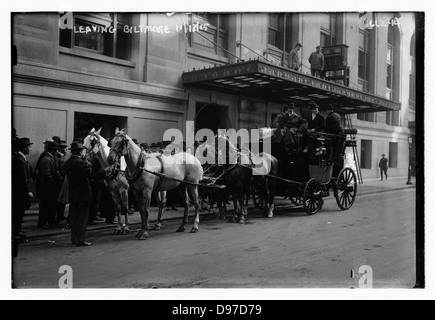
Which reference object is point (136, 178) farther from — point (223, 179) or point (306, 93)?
point (306, 93)

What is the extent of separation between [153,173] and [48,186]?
1605 mm

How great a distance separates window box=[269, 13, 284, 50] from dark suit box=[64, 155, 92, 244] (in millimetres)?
3386

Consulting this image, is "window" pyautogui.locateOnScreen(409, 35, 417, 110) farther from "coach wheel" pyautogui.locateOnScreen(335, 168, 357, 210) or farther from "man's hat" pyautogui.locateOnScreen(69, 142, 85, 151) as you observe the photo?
"man's hat" pyautogui.locateOnScreen(69, 142, 85, 151)

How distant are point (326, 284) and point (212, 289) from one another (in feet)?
4.79

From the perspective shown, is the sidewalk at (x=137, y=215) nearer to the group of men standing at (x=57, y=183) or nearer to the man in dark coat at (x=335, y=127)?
Answer: the group of men standing at (x=57, y=183)

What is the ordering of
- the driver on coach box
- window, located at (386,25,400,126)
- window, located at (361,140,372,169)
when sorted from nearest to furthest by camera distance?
window, located at (386,25,400,126) < window, located at (361,140,372,169) < the driver on coach box

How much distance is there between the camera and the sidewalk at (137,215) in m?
5.39

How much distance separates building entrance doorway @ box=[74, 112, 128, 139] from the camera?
18.6ft

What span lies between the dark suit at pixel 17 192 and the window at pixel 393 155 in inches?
212

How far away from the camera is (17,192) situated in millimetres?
4977

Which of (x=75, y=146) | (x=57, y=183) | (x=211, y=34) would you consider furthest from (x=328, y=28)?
(x=57, y=183)

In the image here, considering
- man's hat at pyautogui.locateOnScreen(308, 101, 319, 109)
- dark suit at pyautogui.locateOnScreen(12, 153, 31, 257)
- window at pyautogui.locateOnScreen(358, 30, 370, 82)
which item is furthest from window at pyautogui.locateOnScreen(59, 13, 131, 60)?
man's hat at pyautogui.locateOnScreen(308, 101, 319, 109)
